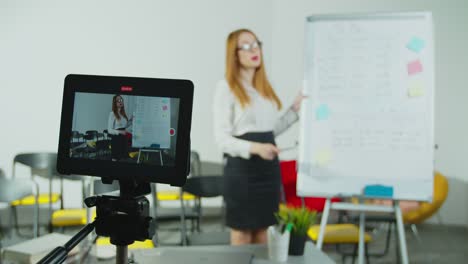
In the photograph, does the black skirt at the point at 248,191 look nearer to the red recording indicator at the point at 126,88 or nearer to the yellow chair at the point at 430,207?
the red recording indicator at the point at 126,88

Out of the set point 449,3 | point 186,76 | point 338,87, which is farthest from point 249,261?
point 449,3

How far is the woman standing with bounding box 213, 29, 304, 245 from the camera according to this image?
2.25 metres

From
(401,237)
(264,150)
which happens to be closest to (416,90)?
(401,237)

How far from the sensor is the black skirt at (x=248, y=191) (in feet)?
7.64

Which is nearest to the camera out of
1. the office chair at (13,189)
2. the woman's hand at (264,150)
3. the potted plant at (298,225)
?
the potted plant at (298,225)

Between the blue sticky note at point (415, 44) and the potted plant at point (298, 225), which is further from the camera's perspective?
the blue sticky note at point (415, 44)

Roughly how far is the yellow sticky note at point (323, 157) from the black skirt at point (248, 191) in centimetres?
26

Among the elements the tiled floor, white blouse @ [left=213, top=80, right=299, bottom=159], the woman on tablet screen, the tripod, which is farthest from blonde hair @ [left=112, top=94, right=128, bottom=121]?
the tiled floor

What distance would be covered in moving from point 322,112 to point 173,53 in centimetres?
253

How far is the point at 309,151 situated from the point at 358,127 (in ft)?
0.93

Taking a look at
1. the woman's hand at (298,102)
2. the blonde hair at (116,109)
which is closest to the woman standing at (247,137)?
the woman's hand at (298,102)

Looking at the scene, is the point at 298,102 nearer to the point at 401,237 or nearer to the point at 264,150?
the point at 264,150

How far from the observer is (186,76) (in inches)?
182

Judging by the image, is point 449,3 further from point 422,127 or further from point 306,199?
point 422,127
